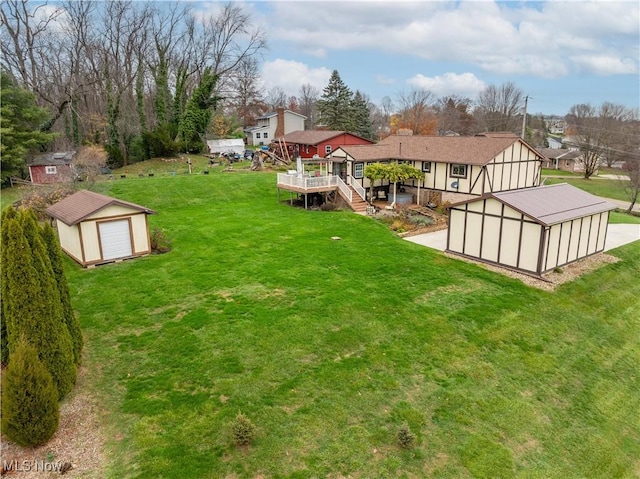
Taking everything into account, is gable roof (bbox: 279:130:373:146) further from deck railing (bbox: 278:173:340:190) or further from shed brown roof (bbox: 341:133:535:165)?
deck railing (bbox: 278:173:340:190)

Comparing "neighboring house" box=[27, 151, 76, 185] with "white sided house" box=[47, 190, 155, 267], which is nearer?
"white sided house" box=[47, 190, 155, 267]

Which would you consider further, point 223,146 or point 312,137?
point 223,146

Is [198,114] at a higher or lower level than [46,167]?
higher

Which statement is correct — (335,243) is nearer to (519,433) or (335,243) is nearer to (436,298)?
(436,298)

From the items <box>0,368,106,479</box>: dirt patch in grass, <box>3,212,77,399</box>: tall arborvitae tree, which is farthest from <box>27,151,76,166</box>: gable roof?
<box>0,368,106,479</box>: dirt patch in grass

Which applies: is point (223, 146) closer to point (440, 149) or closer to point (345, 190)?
point (345, 190)

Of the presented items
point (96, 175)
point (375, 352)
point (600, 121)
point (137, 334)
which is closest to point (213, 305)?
point (137, 334)

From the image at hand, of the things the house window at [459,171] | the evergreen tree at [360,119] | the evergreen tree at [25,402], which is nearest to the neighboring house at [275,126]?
the evergreen tree at [360,119]

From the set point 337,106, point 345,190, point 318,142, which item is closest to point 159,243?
point 345,190
